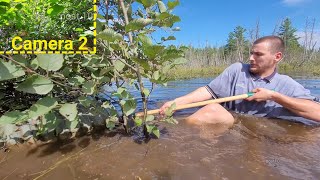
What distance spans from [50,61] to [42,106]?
0.92 feet

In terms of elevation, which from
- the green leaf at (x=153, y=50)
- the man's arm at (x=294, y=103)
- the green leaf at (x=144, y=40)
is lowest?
the man's arm at (x=294, y=103)

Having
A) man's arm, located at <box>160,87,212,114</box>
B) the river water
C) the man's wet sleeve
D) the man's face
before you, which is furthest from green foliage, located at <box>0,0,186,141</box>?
the man's face

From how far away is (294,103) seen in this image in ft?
11.6

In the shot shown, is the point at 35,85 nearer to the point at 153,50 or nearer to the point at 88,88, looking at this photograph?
the point at 88,88

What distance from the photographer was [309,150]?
253cm

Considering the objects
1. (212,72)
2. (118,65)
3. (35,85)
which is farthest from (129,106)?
(212,72)

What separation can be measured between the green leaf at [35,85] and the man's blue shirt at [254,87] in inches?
112

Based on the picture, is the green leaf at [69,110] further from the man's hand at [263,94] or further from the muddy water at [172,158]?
the man's hand at [263,94]

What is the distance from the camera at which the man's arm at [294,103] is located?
3.49 metres

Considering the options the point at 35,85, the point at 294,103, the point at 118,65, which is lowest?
the point at 294,103

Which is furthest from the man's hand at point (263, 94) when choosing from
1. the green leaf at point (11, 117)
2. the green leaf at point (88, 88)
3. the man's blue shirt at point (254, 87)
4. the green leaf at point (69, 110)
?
the green leaf at point (11, 117)

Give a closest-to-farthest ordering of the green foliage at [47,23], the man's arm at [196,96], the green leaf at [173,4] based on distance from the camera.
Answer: the green leaf at [173,4] < the green foliage at [47,23] < the man's arm at [196,96]

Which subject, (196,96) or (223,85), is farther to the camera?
(223,85)

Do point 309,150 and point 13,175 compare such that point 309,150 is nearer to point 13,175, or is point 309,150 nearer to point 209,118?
point 209,118
